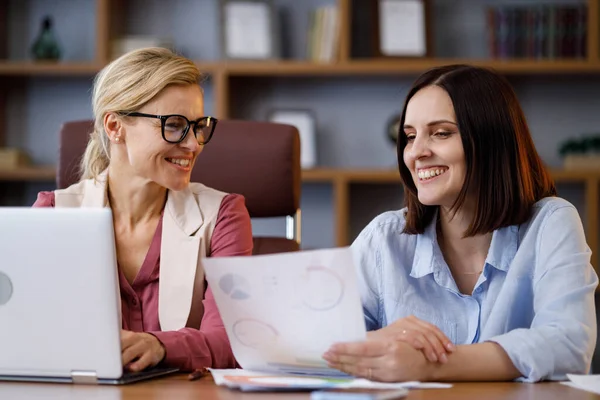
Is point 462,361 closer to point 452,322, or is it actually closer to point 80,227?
point 452,322

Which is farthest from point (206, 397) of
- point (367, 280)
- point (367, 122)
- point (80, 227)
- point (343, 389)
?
point (367, 122)

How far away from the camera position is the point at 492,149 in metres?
1.80

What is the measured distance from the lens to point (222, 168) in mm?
2324

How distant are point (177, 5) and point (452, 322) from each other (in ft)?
8.28

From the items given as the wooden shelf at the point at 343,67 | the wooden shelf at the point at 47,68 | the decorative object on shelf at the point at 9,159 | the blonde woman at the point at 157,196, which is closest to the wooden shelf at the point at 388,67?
the wooden shelf at the point at 343,67

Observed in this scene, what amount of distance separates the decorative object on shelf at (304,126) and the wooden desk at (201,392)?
96.2 inches

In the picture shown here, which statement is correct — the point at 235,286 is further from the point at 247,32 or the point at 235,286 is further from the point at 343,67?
the point at 247,32

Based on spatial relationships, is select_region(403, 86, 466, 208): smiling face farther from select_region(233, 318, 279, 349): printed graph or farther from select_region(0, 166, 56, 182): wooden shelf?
select_region(0, 166, 56, 182): wooden shelf

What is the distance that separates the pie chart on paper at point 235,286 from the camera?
132 cm

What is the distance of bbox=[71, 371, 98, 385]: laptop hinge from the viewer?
137cm

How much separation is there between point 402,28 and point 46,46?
4.89 ft

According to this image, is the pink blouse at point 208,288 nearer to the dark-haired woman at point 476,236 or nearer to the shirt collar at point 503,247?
the dark-haired woman at point 476,236

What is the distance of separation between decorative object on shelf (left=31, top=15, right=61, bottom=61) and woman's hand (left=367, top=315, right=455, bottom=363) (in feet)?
8.93

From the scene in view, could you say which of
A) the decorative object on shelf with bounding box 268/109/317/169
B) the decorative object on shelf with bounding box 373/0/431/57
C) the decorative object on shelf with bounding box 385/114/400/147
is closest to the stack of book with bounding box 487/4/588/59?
the decorative object on shelf with bounding box 373/0/431/57
